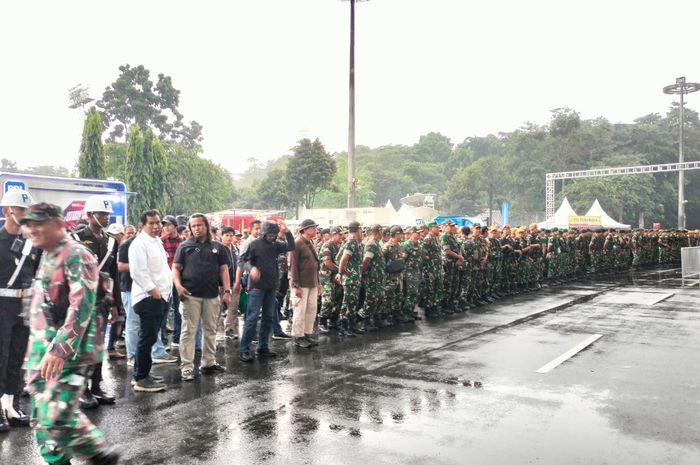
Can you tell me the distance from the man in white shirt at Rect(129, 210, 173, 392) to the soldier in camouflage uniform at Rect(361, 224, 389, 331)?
13.9 ft

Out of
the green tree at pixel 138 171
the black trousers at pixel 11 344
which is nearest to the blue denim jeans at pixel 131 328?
the black trousers at pixel 11 344

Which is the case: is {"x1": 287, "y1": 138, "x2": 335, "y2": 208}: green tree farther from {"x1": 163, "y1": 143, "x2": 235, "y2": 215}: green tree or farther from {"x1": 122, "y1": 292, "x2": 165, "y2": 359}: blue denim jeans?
{"x1": 122, "y1": 292, "x2": 165, "y2": 359}: blue denim jeans

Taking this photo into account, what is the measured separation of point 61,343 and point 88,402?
2.63 metres

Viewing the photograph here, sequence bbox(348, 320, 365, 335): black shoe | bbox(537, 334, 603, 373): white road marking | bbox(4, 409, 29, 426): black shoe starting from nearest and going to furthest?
bbox(4, 409, 29, 426): black shoe < bbox(537, 334, 603, 373): white road marking < bbox(348, 320, 365, 335): black shoe

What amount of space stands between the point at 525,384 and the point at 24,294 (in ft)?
17.1

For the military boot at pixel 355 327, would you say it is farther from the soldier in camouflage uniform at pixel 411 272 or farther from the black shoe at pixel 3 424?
the black shoe at pixel 3 424

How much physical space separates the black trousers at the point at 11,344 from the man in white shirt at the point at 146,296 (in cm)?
127

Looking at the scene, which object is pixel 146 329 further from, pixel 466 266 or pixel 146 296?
pixel 466 266

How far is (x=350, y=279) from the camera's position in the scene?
9.90 meters

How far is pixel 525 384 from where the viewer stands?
6684mm

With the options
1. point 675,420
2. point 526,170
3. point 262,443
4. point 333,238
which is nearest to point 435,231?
point 333,238

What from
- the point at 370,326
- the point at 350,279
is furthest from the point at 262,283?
the point at 370,326

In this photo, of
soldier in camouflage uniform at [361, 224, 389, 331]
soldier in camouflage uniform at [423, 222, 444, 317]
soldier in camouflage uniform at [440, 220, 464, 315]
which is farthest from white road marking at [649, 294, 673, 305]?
soldier in camouflage uniform at [361, 224, 389, 331]

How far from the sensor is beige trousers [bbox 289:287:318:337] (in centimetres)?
873
